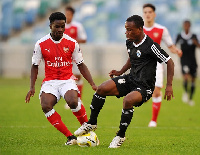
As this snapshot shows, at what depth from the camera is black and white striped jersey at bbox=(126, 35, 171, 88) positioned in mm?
7684

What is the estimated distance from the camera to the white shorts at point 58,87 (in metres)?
7.84

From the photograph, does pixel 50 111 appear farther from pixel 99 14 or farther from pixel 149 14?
pixel 99 14

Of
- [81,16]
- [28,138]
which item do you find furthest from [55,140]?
[81,16]

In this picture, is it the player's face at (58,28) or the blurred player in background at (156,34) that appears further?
the blurred player in background at (156,34)

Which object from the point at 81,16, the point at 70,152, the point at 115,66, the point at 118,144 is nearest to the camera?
the point at 70,152

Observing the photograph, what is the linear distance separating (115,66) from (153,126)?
22.1m

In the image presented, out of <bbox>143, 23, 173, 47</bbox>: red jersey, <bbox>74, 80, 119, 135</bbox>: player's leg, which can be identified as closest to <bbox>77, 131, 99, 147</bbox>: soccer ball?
<bbox>74, 80, 119, 135</bbox>: player's leg

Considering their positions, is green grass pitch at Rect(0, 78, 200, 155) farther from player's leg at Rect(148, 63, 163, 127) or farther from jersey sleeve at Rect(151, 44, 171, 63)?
jersey sleeve at Rect(151, 44, 171, 63)

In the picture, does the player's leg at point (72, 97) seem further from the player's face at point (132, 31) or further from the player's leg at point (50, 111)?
the player's face at point (132, 31)

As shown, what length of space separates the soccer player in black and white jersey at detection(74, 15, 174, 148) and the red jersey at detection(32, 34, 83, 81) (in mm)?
722

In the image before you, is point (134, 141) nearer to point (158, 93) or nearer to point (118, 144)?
point (118, 144)

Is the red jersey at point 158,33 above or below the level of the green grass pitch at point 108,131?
above

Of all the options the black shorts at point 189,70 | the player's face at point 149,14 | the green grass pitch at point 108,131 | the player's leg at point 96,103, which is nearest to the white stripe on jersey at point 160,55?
the player's leg at point 96,103

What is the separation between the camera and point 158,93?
11430 mm
